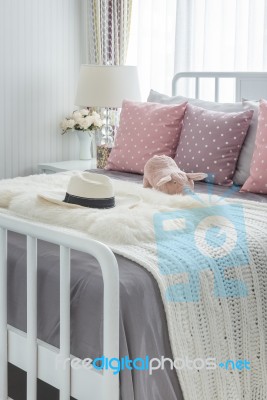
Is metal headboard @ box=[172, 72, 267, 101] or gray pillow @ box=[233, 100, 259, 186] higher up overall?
metal headboard @ box=[172, 72, 267, 101]

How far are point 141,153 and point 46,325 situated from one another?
4.97 feet

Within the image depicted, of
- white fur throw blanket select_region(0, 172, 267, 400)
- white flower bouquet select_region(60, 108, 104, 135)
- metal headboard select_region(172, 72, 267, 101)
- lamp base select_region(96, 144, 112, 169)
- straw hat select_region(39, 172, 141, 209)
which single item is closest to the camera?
white fur throw blanket select_region(0, 172, 267, 400)

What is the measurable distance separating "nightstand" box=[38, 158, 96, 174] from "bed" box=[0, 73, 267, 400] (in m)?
2.03

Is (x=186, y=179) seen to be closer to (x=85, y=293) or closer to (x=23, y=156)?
(x=85, y=293)

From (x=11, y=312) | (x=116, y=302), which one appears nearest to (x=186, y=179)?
(x=11, y=312)

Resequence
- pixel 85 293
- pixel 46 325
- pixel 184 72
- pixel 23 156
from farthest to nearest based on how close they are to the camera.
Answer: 1. pixel 23 156
2. pixel 184 72
3. pixel 46 325
4. pixel 85 293

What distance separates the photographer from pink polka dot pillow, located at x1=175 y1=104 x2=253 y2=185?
273 cm

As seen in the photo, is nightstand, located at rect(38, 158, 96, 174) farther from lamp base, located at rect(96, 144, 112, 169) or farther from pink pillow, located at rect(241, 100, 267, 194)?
pink pillow, located at rect(241, 100, 267, 194)

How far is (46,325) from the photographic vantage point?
5.24 feet

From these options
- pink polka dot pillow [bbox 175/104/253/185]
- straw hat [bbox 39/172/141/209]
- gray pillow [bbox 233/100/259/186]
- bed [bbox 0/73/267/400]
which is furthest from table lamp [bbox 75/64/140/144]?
bed [bbox 0/73/267/400]

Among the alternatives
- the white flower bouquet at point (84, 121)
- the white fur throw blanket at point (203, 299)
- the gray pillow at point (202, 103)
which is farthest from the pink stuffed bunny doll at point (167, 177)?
the white flower bouquet at point (84, 121)

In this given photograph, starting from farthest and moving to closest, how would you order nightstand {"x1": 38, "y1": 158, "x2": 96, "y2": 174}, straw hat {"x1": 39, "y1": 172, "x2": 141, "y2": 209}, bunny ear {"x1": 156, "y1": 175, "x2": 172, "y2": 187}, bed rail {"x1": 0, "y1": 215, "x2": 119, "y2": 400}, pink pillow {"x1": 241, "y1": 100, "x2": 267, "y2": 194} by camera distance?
nightstand {"x1": 38, "y1": 158, "x2": 96, "y2": 174} → pink pillow {"x1": 241, "y1": 100, "x2": 267, "y2": 194} → bunny ear {"x1": 156, "y1": 175, "x2": 172, "y2": 187} → straw hat {"x1": 39, "y1": 172, "x2": 141, "y2": 209} → bed rail {"x1": 0, "y1": 215, "x2": 119, "y2": 400}

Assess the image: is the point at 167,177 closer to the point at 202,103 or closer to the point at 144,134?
the point at 144,134

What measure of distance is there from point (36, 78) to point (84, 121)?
0.41m
